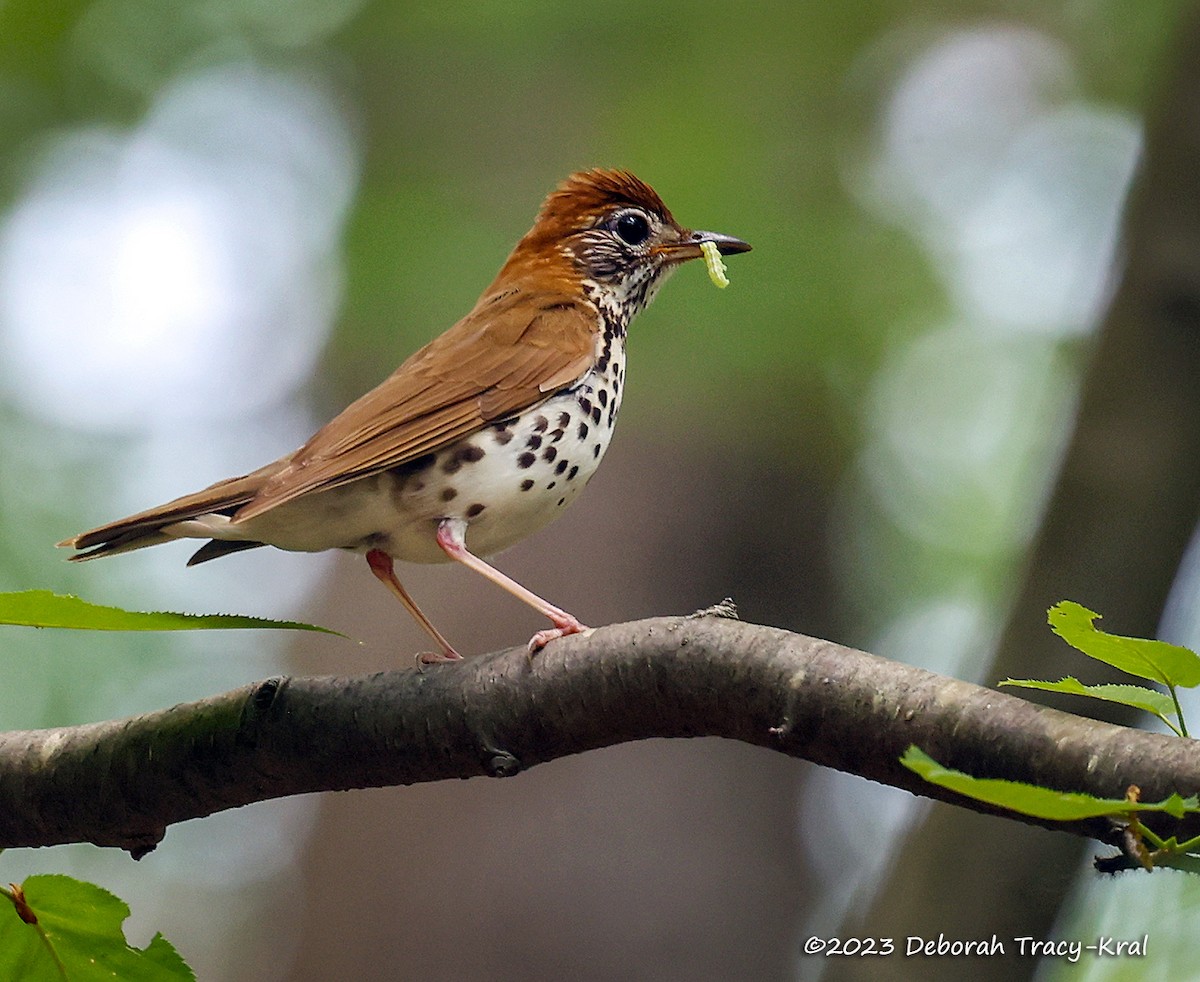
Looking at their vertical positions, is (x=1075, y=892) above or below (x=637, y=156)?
below

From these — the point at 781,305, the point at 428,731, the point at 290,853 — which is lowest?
the point at 290,853

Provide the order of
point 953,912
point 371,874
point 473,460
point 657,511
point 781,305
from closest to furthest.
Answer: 1. point 473,460
2. point 953,912
3. point 371,874
4. point 781,305
5. point 657,511

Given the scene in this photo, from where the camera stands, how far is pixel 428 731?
9.79 ft

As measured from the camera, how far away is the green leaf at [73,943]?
2225 millimetres

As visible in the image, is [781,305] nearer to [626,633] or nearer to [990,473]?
[990,473]

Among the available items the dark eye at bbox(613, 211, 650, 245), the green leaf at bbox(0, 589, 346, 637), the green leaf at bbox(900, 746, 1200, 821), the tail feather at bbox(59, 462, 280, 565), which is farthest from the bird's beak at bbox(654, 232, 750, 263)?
the green leaf at bbox(900, 746, 1200, 821)

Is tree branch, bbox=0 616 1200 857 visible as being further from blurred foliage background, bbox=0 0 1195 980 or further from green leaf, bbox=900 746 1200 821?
blurred foliage background, bbox=0 0 1195 980

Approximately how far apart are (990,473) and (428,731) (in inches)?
294

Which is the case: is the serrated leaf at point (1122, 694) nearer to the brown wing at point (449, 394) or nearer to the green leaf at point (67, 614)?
the green leaf at point (67, 614)

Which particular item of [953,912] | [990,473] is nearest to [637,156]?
[990,473]

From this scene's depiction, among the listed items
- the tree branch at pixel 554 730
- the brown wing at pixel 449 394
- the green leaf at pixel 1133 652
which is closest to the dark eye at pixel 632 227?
the brown wing at pixel 449 394

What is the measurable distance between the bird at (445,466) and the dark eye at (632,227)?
59 cm

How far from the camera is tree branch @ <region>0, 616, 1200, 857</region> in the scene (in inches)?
89.2

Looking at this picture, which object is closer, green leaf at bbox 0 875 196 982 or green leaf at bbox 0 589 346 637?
green leaf at bbox 0 589 346 637
